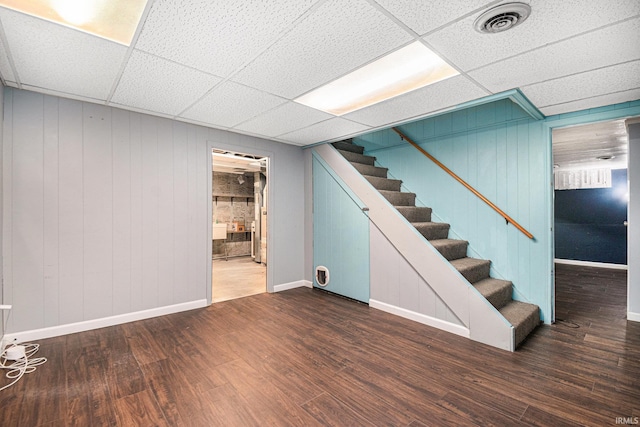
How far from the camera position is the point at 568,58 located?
204 centimetres

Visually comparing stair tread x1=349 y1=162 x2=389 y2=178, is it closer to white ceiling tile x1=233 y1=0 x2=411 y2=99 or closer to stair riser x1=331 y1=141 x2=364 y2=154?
stair riser x1=331 y1=141 x2=364 y2=154

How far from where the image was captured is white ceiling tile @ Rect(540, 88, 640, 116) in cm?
263

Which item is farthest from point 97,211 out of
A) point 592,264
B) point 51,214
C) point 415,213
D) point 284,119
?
point 592,264

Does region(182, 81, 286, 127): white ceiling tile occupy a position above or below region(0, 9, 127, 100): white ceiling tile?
below

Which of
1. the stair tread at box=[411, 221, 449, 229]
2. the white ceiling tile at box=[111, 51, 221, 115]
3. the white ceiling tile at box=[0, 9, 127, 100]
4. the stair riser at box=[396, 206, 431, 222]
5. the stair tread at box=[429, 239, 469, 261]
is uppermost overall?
the white ceiling tile at box=[0, 9, 127, 100]

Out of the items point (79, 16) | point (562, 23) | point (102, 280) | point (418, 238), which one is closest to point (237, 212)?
point (102, 280)

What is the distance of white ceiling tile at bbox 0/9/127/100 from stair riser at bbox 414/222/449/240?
3388 millimetres

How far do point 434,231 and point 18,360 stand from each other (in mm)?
4395

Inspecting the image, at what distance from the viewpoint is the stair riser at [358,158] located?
183 inches

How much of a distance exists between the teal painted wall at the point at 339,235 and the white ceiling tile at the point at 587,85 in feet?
7.32

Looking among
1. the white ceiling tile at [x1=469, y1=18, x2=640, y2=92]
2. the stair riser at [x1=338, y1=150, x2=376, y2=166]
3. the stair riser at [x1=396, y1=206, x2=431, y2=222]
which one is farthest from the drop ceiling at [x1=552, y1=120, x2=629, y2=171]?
the stair riser at [x1=338, y1=150, x2=376, y2=166]

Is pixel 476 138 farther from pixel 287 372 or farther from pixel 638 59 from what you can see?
pixel 287 372

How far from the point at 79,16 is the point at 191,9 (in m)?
0.80

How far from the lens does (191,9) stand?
1.61 meters
